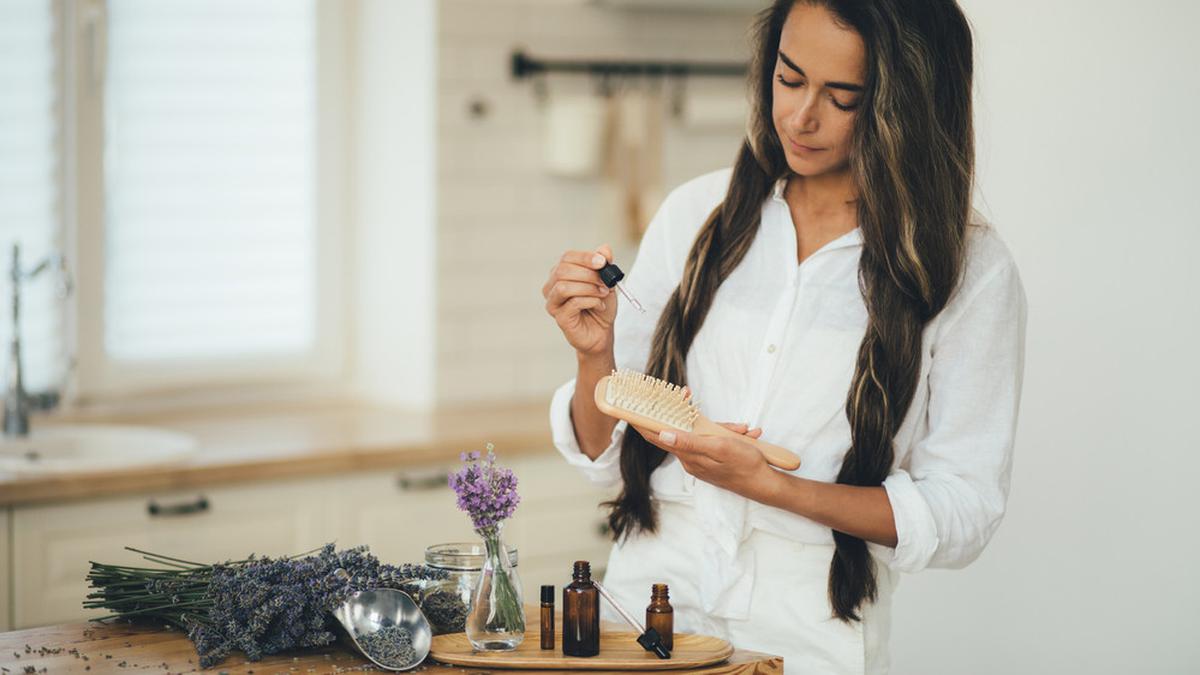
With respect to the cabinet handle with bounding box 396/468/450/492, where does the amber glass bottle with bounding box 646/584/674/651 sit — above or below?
above

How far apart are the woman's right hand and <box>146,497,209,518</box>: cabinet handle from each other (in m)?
1.42

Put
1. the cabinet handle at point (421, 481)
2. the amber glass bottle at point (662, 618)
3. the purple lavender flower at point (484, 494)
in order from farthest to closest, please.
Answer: the cabinet handle at point (421, 481)
the amber glass bottle at point (662, 618)
the purple lavender flower at point (484, 494)

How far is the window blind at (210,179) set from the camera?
353 cm

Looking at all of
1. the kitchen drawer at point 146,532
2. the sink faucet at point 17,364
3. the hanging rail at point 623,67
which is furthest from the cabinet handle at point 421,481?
the hanging rail at point 623,67

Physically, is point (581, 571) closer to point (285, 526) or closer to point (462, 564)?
point (462, 564)

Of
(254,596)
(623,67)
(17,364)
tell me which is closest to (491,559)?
(254,596)

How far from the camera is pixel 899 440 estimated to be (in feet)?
6.13

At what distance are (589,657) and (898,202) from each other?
727 millimetres

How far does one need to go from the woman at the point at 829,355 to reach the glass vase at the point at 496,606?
0.26m

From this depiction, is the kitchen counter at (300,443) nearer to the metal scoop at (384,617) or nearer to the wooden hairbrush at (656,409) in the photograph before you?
the metal scoop at (384,617)

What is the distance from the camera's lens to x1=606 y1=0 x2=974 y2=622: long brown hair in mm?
1744

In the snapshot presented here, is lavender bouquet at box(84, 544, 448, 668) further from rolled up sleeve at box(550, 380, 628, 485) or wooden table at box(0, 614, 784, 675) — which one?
Result: rolled up sleeve at box(550, 380, 628, 485)

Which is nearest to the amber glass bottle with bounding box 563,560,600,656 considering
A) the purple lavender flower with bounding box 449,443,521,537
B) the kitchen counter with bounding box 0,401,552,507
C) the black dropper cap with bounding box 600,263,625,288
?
the purple lavender flower with bounding box 449,443,521,537

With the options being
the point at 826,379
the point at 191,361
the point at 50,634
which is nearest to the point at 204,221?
the point at 191,361
